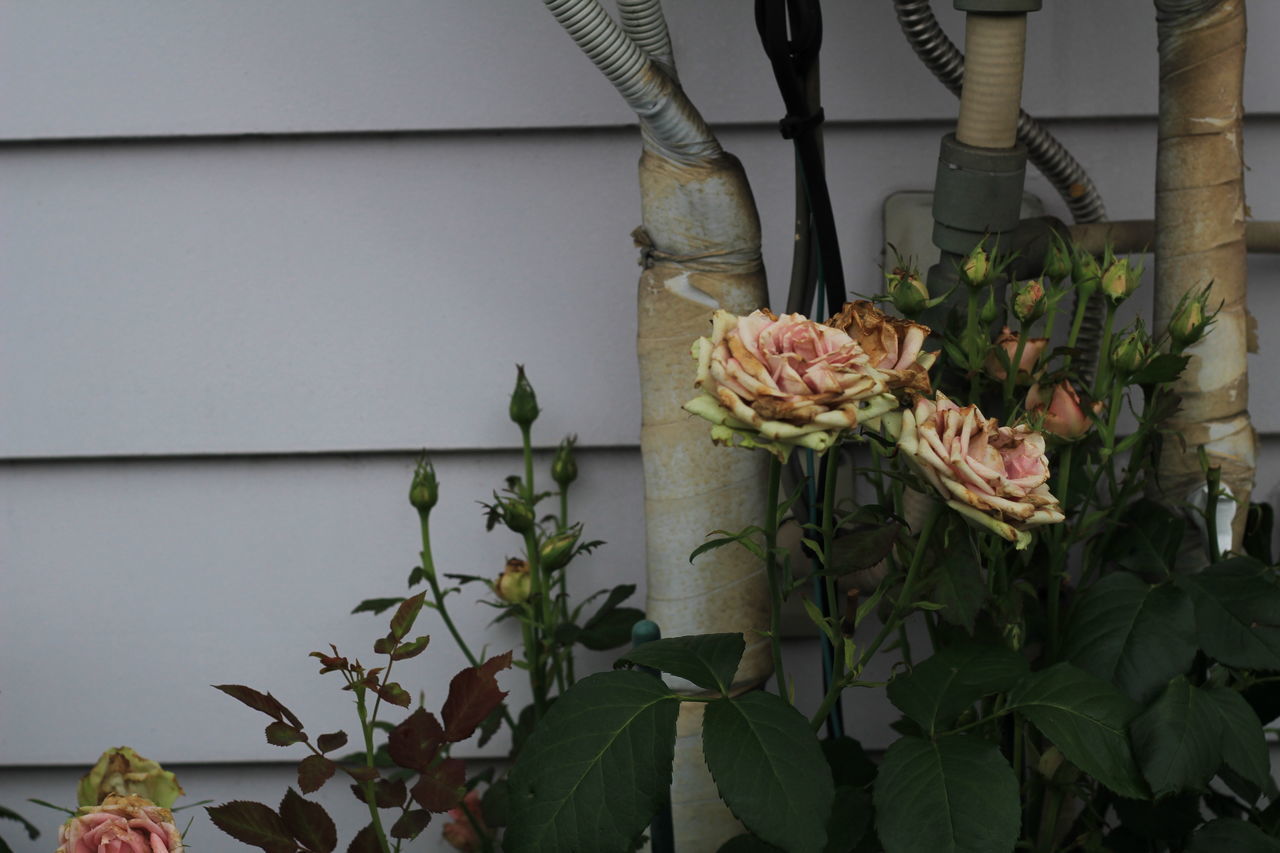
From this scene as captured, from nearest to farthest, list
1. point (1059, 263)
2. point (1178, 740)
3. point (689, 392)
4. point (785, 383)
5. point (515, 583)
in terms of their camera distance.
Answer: point (785, 383), point (1178, 740), point (1059, 263), point (689, 392), point (515, 583)

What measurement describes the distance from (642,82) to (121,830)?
620 millimetres

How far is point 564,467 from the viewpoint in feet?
3.36

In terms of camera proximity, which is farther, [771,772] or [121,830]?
[121,830]

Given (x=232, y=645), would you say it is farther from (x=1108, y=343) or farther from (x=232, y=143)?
(x=1108, y=343)

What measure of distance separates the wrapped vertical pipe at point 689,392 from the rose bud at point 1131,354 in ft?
0.96

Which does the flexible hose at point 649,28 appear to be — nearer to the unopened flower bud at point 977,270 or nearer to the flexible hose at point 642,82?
the flexible hose at point 642,82

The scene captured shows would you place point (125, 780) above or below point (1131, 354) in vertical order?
below

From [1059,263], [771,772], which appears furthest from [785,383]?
[1059,263]

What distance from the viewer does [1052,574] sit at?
729 millimetres

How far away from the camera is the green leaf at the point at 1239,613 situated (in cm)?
67

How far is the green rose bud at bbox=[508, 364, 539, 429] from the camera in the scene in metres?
0.99

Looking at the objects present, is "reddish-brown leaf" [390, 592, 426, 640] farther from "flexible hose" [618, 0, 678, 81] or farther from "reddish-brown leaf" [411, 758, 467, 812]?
"flexible hose" [618, 0, 678, 81]

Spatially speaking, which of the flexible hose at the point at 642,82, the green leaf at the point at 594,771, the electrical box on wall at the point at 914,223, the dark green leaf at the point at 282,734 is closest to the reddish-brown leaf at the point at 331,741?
the dark green leaf at the point at 282,734

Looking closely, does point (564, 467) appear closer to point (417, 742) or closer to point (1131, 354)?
point (417, 742)
